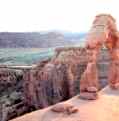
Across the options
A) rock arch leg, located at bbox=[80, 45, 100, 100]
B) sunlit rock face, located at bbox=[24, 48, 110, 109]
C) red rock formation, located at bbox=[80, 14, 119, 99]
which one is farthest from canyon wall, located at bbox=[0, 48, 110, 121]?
rock arch leg, located at bbox=[80, 45, 100, 100]

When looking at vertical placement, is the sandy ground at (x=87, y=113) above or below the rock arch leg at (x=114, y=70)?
below

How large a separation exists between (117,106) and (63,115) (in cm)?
242

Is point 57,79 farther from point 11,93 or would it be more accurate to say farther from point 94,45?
point 94,45

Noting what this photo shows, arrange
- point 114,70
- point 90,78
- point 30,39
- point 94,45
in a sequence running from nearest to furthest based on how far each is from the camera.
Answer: point 94,45 < point 90,78 < point 114,70 < point 30,39

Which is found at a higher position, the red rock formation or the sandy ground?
the red rock formation

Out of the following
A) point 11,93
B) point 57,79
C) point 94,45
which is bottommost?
point 11,93

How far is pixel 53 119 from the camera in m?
9.52

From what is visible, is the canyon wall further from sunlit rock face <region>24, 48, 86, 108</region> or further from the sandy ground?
the sandy ground

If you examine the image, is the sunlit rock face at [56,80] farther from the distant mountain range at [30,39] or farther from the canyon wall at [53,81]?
the distant mountain range at [30,39]

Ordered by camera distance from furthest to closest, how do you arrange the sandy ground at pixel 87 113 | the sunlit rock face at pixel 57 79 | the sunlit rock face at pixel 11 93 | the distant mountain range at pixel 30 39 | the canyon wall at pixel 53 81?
1. the distant mountain range at pixel 30 39
2. the sunlit rock face at pixel 57 79
3. the canyon wall at pixel 53 81
4. the sunlit rock face at pixel 11 93
5. the sandy ground at pixel 87 113

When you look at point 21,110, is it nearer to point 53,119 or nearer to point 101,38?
point 101,38

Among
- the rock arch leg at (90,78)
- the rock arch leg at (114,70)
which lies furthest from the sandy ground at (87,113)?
the rock arch leg at (114,70)

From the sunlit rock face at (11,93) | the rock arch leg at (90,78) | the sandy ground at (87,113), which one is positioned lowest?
the sunlit rock face at (11,93)

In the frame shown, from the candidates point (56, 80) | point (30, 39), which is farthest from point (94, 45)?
point (30, 39)
